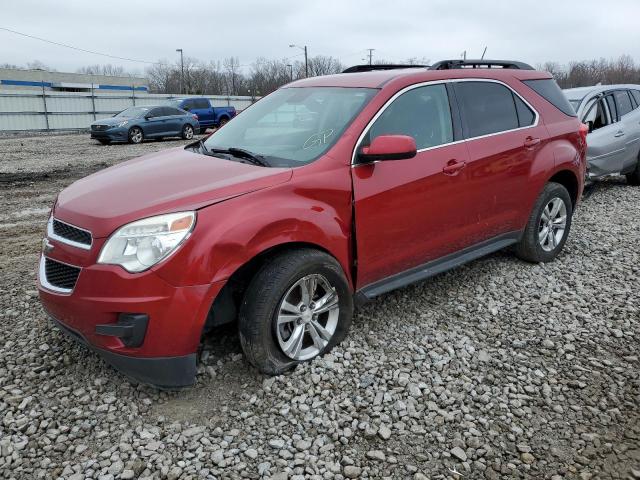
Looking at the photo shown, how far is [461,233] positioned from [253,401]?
216 cm

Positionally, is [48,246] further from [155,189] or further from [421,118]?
[421,118]

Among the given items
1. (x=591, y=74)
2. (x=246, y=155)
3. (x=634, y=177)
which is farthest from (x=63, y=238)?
(x=591, y=74)

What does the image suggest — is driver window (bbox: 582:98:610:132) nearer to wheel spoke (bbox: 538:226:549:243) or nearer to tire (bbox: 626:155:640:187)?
tire (bbox: 626:155:640:187)

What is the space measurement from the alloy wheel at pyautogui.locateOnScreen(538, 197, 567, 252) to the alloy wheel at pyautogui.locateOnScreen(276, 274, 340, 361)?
274 centimetres

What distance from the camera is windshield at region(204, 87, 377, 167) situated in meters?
3.61

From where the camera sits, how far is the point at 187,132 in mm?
22062

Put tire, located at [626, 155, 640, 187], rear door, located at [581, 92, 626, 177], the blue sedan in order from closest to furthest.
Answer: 1. rear door, located at [581, 92, 626, 177]
2. tire, located at [626, 155, 640, 187]
3. the blue sedan

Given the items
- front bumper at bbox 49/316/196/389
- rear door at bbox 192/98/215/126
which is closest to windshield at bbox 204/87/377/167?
front bumper at bbox 49/316/196/389

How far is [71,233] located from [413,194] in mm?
2234

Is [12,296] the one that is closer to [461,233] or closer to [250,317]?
[250,317]

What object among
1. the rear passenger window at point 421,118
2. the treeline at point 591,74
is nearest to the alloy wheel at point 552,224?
the rear passenger window at point 421,118

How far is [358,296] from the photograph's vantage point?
3703mm

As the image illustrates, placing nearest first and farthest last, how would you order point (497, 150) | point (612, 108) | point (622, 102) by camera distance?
point (497, 150) → point (612, 108) → point (622, 102)

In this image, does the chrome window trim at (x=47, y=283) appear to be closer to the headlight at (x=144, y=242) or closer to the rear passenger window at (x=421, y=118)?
the headlight at (x=144, y=242)
